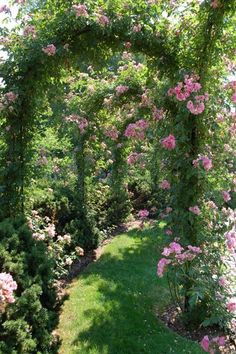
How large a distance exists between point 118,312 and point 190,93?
101 inches

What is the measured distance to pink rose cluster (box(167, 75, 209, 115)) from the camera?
4.41 meters

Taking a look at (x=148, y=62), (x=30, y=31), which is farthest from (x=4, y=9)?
(x=148, y=62)

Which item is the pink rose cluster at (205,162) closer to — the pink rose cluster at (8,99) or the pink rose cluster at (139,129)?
the pink rose cluster at (139,129)

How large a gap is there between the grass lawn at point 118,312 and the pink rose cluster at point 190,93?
7.70ft

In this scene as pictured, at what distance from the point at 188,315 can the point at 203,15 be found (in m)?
3.26

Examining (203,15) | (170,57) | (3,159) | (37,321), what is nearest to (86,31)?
(170,57)

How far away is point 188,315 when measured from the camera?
492 centimetres

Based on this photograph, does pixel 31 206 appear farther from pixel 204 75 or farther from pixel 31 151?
pixel 204 75

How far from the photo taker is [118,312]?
5.00 metres

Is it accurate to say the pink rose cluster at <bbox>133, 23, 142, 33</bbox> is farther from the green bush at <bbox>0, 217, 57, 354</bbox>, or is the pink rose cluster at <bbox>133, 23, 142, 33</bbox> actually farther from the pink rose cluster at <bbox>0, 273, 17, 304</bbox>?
the pink rose cluster at <bbox>0, 273, 17, 304</bbox>

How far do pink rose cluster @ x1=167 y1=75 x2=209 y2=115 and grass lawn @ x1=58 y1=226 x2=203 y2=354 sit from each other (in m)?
2.35

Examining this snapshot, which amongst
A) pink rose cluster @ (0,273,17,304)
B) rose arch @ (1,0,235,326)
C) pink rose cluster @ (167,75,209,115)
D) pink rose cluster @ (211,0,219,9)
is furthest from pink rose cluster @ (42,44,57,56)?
pink rose cluster @ (0,273,17,304)

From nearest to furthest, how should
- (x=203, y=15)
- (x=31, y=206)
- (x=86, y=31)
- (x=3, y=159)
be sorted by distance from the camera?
(x=203, y=15), (x=86, y=31), (x=3, y=159), (x=31, y=206)

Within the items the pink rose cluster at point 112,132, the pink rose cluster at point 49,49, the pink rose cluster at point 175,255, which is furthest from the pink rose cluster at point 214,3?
the pink rose cluster at point 112,132
